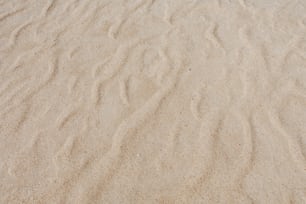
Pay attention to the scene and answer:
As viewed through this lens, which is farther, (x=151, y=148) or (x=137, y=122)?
(x=137, y=122)

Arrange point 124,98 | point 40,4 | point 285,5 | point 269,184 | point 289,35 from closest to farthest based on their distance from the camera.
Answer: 1. point 269,184
2. point 124,98
3. point 289,35
4. point 285,5
5. point 40,4

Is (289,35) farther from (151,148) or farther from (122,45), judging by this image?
(151,148)

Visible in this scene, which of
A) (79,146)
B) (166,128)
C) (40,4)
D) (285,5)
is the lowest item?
(285,5)

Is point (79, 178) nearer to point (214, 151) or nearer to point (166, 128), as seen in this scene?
point (166, 128)

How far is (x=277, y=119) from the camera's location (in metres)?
2.79

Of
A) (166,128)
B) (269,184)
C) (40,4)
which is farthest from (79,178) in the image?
(40,4)

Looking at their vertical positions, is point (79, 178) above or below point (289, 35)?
above

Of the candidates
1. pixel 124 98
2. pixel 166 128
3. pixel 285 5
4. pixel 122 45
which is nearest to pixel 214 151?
pixel 166 128

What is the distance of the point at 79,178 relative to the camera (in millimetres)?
2547

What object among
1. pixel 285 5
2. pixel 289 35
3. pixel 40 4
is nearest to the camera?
pixel 289 35

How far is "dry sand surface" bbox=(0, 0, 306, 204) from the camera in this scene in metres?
2.48

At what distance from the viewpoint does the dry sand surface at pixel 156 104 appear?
2480mm

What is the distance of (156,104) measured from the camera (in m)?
3.02

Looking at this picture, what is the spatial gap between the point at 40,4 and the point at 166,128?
99.5 inches
